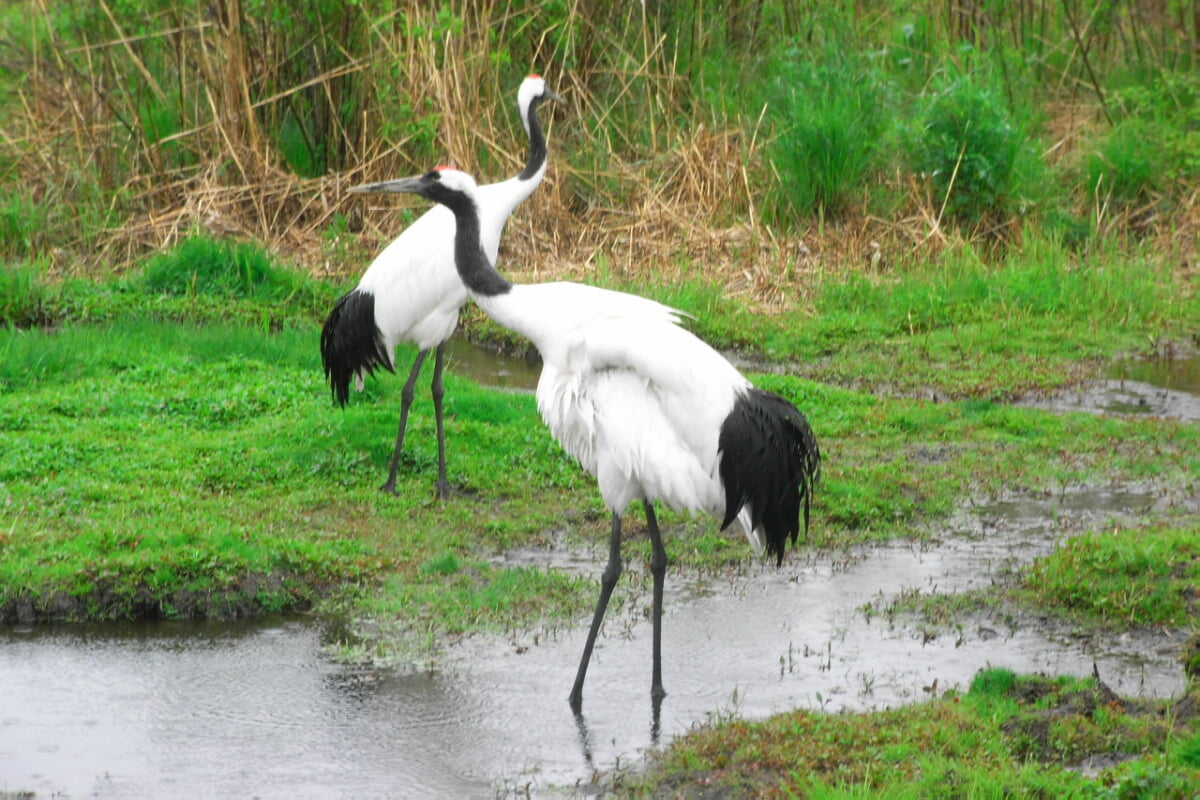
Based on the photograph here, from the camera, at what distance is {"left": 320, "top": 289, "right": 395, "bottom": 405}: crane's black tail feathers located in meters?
7.35

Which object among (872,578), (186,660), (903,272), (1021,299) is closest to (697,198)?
(903,272)

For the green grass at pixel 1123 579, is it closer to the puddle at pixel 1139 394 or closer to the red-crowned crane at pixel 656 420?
the red-crowned crane at pixel 656 420

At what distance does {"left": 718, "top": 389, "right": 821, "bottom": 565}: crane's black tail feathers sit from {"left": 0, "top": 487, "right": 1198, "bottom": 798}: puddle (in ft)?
1.74

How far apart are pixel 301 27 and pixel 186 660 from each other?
7.02 m

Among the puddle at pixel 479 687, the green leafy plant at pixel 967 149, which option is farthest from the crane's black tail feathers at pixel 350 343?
the green leafy plant at pixel 967 149

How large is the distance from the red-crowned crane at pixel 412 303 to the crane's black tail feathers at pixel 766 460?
2259 millimetres

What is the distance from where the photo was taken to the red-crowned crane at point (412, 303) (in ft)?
23.3

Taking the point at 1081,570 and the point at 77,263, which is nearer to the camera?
the point at 1081,570

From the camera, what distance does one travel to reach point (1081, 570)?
5691 millimetres

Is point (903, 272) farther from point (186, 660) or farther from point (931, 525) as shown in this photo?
point (186, 660)

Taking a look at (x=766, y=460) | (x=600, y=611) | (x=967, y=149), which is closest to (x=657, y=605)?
(x=600, y=611)

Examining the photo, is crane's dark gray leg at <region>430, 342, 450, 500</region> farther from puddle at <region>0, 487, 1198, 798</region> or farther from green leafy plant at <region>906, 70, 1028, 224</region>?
green leafy plant at <region>906, 70, 1028, 224</region>

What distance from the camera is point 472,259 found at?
17.5 ft

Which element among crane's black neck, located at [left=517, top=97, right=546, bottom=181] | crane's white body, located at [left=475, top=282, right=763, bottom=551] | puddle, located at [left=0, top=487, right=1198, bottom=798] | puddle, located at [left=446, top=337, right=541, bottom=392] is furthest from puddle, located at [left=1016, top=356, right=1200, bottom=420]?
crane's white body, located at [left=475, top=282, right=763, bottom=551]
